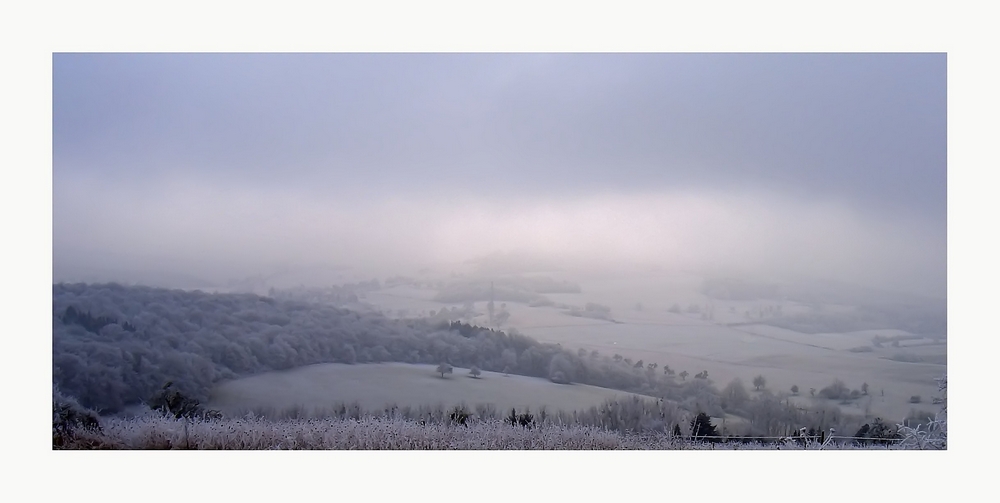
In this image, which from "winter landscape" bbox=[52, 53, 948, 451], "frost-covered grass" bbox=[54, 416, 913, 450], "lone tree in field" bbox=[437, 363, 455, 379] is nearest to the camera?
"frost-covered grass" bbox=[54, 416, 913, 450]

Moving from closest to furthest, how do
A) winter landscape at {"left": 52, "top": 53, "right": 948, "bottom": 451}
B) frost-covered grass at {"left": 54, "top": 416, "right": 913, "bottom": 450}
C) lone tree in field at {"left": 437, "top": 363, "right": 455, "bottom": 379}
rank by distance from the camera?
frost-covered grass at {"left": 54, "top": 416, "right": 913, "bottom": 450} < winter landscape at {"left": 52, "top": 53, "right": 948, "bottom": 451} < lone tree in field at {"left": 437, "top": 363, "right": 455, "bottom": 379}

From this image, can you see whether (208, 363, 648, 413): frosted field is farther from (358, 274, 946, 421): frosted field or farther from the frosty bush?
the frosty bush

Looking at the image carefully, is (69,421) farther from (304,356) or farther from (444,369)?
(444,369)

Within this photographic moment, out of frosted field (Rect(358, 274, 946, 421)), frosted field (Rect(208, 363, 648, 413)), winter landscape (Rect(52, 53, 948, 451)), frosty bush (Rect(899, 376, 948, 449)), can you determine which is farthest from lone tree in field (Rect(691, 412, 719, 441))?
frosty bush (Rect(899, 376, 948, 449))

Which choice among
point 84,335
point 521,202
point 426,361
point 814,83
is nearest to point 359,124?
point 521,202

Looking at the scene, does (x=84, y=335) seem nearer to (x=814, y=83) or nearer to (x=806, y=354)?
(x=806, y=354)

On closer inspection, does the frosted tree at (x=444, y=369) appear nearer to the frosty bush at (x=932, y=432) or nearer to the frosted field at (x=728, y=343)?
the frosted field at (x=728, y=343)
